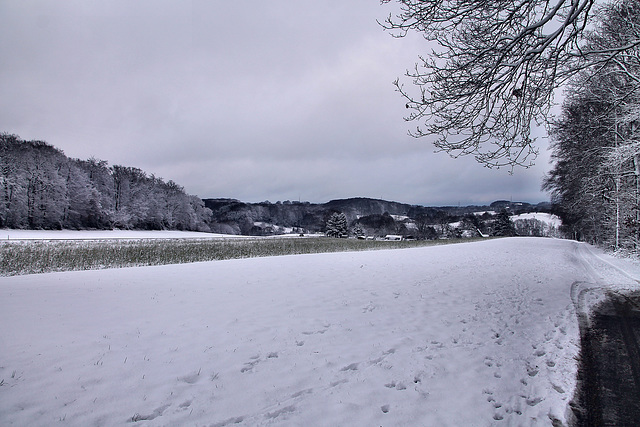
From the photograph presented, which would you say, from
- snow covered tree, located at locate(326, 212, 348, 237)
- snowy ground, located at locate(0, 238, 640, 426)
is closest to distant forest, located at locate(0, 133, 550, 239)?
snow covered tree, located at locate(326, 212, 348, 237)

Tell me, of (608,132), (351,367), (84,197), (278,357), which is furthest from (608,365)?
(84,197)

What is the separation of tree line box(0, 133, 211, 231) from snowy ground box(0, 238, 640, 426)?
47.8m

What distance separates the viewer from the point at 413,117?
19.7 ft

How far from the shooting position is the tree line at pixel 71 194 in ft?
135

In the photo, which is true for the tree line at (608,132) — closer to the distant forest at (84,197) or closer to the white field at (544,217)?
the distant forest at (84,197)

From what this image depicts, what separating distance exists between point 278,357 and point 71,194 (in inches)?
2308

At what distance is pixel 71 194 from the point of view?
47062 mm

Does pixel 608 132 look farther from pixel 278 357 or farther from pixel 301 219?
pixel 301 219

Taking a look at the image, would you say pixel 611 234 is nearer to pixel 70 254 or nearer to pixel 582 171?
pixel 582 171

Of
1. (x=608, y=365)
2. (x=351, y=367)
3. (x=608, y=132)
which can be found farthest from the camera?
(x=608, y=132)

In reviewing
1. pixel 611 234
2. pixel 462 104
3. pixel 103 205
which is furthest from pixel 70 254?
pixel 103 205

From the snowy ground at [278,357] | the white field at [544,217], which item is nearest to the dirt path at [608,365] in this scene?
the snowy ground at [278,357]

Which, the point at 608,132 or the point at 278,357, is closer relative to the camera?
the point at 278,357

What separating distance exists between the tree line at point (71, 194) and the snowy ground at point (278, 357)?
47.8m
